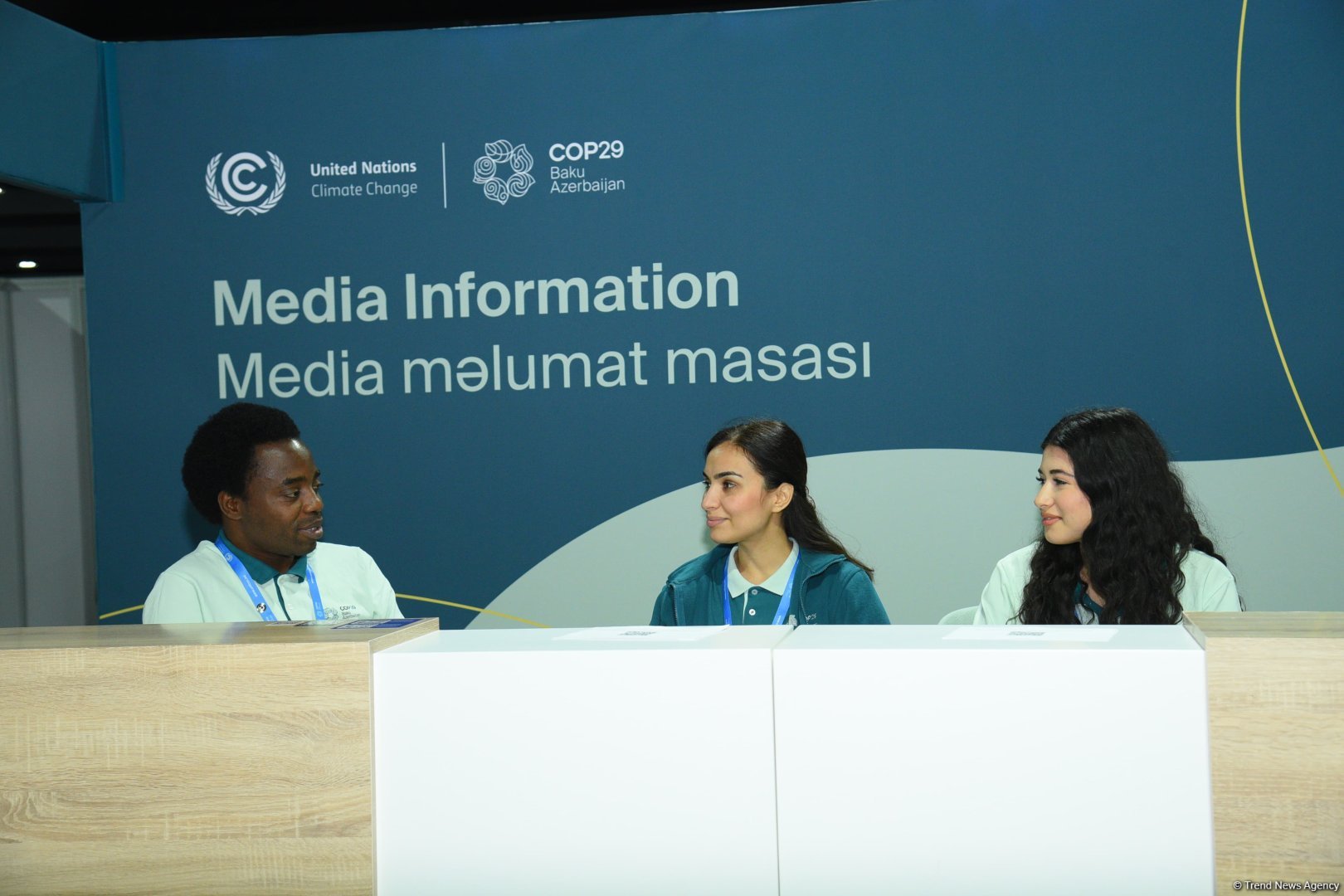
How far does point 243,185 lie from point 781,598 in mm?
2531

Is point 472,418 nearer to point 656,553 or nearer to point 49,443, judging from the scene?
point 656,553

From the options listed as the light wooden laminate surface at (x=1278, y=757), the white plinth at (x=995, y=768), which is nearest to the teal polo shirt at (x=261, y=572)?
the white plinth at (x=995, y=768)

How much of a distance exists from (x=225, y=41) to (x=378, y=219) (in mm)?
811

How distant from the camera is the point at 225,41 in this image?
160 inches

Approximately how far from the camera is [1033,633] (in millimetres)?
1224

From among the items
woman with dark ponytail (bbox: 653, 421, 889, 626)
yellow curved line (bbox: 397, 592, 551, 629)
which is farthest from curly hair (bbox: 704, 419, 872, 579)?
yellow curved line (bbox: 397, 592, 551, 629)

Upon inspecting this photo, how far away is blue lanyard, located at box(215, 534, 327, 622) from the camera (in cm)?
273

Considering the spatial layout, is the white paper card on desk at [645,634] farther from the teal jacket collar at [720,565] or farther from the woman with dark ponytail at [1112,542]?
the teal jacket collar at [720,565]

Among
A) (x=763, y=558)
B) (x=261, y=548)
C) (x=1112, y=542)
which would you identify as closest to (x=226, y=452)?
(x=261, y=548)

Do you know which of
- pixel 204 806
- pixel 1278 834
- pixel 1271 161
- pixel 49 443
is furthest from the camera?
→ pixel 49 443

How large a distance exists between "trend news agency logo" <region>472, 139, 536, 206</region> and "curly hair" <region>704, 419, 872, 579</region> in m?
1.42

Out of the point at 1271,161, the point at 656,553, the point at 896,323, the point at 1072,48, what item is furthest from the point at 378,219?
the point at 1271,161

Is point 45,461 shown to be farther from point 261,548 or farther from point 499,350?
point 261,548

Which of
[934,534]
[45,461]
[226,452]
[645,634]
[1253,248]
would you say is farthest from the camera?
[45,461]
